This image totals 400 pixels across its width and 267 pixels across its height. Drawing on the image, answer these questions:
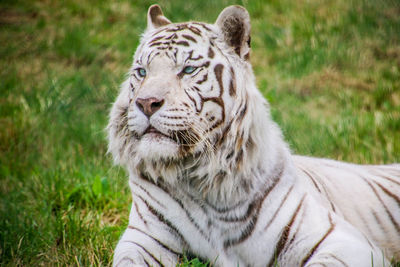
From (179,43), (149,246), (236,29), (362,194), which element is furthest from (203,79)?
(362,194)

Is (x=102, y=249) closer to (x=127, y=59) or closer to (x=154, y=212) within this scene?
(x=154, y=212)

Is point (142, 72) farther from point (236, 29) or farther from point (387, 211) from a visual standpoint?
point (387, 211)

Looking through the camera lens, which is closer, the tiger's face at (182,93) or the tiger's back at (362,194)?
the tiger's face at (182,93)

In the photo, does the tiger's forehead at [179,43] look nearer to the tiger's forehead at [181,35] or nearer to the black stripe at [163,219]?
the tiger's forehead at [181,35]

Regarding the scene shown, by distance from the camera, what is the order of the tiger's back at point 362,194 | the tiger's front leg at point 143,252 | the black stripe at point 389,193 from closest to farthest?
the tiger's front leg at point 143,252 < the tiger's back at point 362,194 < the black stripe at point 389,193

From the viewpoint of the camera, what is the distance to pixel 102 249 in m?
2.64

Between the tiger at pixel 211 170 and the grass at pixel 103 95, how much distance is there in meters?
0.53

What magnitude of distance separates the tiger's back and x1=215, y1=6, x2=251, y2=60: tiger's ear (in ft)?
2.46

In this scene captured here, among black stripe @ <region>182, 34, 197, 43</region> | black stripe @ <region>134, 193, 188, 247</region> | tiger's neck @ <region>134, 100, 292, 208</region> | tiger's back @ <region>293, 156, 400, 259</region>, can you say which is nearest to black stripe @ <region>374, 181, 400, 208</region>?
tiger's back @ <region>293, 156, 400, 259</region>

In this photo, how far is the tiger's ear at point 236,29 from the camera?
7.76 feet

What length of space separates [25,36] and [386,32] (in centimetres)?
514

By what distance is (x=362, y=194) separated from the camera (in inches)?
113

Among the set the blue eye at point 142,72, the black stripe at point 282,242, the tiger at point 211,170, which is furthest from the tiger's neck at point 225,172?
the blue eye at point 142,72

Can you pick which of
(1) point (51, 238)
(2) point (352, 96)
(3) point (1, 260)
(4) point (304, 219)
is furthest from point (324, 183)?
(2) point (352, 96)
